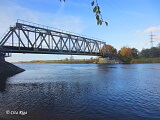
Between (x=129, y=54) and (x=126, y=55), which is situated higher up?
(x=129, y=54)

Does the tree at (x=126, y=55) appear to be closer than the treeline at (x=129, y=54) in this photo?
No

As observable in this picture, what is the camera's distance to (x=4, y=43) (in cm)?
3472

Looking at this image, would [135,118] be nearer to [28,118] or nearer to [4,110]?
[28,118]

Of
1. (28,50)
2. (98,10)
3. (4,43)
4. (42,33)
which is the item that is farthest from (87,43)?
(98,10)

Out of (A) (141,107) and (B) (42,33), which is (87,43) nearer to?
(B) (42,33)

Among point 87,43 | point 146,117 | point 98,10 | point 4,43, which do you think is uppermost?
point 87,43

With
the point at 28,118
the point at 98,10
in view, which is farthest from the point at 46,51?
the point at 98,10

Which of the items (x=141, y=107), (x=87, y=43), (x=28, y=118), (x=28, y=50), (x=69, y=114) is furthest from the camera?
(x=87, y=43)

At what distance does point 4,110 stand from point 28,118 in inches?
108

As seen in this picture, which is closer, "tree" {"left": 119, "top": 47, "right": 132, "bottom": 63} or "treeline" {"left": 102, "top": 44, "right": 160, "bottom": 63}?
"treeline" {"left": 102, "top": 44, "right": 160, "bottom": 63}

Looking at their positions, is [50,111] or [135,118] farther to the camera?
[50,111]

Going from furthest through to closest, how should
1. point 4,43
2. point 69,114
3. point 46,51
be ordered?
point 46,51, point 4,43, point 69,114

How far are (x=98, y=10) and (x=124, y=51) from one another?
395 ft

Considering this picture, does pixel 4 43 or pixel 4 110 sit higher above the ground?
pixel 4 43
